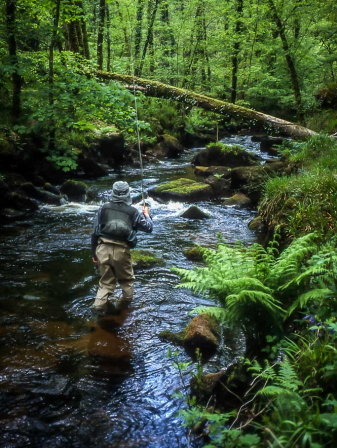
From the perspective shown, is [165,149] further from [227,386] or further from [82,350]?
[227,386]

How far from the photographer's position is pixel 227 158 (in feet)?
56.2

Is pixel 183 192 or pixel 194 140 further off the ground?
pixel 194 140

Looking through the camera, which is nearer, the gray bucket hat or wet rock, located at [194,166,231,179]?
the gray bucket hat

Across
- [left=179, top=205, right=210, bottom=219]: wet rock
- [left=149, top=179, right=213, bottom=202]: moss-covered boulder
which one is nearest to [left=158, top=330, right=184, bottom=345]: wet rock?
[left=179, top=205, right=210, bottom=219]: wet rock

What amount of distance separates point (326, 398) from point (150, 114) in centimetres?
2222

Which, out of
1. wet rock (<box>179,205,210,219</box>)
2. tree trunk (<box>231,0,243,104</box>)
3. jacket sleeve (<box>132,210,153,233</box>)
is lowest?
wet rock (<box>179,205,210,219</box>)

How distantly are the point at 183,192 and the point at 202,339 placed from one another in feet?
27.7

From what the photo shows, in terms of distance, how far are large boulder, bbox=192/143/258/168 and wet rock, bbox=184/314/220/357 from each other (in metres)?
12.5

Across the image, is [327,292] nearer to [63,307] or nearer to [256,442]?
[256,442]

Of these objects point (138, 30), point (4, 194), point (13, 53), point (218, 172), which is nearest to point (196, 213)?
point (218, 172)

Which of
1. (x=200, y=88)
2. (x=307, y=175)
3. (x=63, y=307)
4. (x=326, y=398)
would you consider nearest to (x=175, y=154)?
(x=200, y=88)

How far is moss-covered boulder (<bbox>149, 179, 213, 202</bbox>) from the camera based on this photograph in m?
13.0

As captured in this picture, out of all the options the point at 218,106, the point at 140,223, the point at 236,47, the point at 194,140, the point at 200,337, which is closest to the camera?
the point at 200,337

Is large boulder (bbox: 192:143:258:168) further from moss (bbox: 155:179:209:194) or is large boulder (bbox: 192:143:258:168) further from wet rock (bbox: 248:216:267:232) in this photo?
wet rock (bbox: 248:216:267:232)
